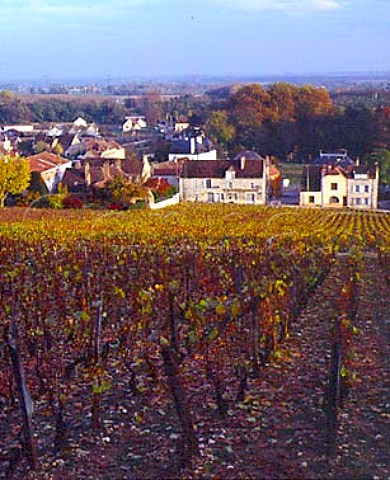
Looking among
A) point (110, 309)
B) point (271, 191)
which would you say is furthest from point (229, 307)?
point (271, 191)

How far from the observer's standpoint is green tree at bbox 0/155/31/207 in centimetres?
3419

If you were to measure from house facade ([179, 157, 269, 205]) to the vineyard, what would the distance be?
2895cm

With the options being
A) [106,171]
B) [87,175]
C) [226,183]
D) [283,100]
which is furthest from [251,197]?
[283,100]

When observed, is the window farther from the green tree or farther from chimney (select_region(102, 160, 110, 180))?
the green tree

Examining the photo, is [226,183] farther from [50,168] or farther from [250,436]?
[250,436]

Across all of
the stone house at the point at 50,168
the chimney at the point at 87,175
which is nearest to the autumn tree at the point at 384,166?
the chimney at the point at 87,175

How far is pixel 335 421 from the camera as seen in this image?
7.23 metres

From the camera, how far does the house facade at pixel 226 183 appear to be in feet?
145

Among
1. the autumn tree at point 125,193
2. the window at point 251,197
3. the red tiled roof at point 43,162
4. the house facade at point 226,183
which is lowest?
the window at point 251,197

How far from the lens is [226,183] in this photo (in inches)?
1747

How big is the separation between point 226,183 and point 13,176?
14.6m

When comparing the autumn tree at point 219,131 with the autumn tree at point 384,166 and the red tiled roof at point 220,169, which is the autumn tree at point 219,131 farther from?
the red tiled roof at point 220,169

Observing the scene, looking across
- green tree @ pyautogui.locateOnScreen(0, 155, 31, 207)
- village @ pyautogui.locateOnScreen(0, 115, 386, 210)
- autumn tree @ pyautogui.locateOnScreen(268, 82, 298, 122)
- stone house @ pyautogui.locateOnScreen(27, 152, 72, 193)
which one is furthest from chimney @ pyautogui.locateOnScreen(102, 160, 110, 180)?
autumn tree @ pyautogui.locateOnScreen(268, 82, 298, 122)

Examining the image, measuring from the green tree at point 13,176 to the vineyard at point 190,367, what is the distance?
64.7 feet
